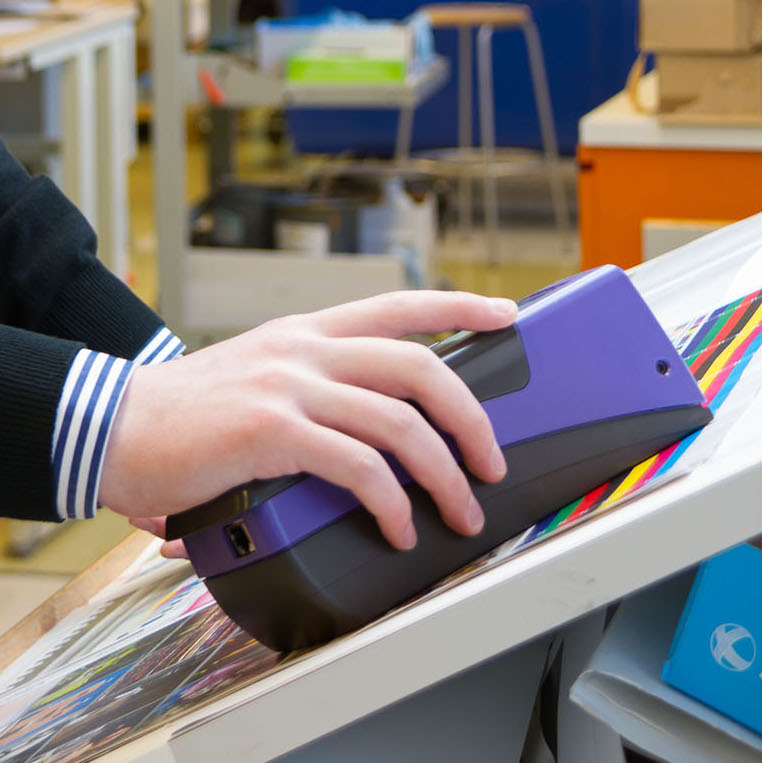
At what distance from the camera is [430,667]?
0.37m

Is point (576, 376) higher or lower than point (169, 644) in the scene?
higher

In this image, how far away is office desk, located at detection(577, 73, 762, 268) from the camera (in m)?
1.59

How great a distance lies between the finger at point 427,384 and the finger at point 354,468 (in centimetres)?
3

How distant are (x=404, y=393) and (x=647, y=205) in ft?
4.13

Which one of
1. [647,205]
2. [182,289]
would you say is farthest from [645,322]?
[182,289]

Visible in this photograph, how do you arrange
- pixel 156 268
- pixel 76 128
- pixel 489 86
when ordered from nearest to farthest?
pixel 76 128, pixel 156 268, pixel 489 86

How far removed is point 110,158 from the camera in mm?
3297

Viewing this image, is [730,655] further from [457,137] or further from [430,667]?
[457,137]

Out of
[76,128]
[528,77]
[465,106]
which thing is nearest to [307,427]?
[76,128]

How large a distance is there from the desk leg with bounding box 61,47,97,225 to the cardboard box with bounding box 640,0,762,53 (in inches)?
69.4

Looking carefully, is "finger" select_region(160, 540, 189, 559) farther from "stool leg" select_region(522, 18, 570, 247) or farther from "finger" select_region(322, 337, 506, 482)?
"stool leg" select_region(522, 18, 570, 247)

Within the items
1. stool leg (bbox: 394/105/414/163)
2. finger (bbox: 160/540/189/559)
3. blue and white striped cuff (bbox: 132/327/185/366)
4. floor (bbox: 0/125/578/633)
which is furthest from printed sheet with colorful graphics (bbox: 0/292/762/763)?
stool leg (bbox: 394/105/414/163)

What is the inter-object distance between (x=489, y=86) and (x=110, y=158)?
226 cm

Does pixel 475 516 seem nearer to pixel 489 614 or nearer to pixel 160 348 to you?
pixel 489 614
